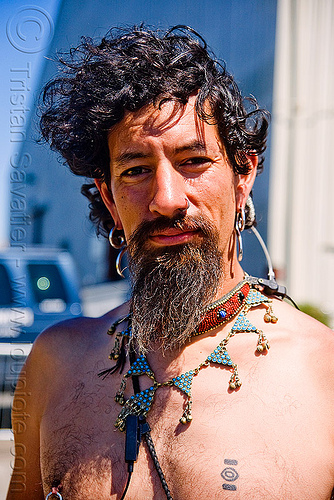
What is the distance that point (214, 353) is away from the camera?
1792 mm

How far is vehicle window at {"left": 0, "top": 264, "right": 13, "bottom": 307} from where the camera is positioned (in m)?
6.78

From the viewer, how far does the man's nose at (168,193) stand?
170 cm

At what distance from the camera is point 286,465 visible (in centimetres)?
153

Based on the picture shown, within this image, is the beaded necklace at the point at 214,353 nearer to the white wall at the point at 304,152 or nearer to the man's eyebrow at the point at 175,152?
the man's eyebrow at the point at 175,152

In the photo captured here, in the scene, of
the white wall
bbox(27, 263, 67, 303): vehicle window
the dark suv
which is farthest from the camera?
bbox(27, 263, 67, 303): vehicle window

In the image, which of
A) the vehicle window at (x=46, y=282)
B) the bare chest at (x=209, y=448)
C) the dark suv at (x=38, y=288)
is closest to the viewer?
the bare chest at (x=209, y=448)

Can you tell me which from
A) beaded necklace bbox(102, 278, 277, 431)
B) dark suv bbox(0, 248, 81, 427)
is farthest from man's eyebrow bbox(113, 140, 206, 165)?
dark suv bbox(0, 248, 81, 427)

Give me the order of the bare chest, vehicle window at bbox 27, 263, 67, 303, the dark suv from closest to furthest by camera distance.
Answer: the bare chest
the dark suv
vehicle window at bbox 27, 263, 67, 303

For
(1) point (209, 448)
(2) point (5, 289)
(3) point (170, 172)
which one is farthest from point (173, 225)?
(2) point (5, 289)

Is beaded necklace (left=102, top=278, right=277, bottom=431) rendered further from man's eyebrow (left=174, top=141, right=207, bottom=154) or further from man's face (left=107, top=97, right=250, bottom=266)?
man's eyebrow (left=174, top=141, right=207, bottom=154)

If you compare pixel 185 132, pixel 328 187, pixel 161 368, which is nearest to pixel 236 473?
pixel 161 368

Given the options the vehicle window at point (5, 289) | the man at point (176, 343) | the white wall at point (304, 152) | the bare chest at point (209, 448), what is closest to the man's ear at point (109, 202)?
the man at point (176, 343)

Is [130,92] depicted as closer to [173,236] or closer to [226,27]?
[173,236]

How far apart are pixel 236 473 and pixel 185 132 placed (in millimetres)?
1072
